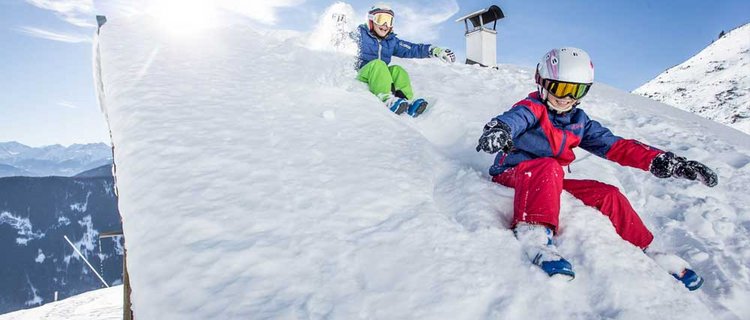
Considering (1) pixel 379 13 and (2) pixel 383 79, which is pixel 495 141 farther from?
(1) pixel 379 13

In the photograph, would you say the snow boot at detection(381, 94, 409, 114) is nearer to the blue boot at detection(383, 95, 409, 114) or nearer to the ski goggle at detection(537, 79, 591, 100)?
→ the blue boot at detection(383, 95, 409, 114)

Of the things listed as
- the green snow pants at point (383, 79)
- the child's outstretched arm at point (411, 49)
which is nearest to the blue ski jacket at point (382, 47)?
the child's outstretched arm at point (411, 49)

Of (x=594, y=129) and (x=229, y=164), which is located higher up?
(x=594, y=129)

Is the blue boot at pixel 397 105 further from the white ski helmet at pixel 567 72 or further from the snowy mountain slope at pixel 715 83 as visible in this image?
the snowy mountain slope at pixel 715 83

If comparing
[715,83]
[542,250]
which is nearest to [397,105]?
[542,250]

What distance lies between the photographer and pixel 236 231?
1.88m

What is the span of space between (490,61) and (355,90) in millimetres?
7496

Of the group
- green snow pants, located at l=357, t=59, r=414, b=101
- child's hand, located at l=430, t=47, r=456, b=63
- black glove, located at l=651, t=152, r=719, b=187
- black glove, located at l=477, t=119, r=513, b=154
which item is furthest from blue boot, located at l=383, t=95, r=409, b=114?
black glove, located at l=651, t=152, r=719, b=187

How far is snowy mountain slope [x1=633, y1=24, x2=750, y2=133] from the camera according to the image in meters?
52.9

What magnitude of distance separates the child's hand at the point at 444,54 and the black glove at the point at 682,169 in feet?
9.86

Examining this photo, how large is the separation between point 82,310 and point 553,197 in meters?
19.4

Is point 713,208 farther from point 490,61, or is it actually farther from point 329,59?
point 490,61

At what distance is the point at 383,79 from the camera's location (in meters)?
4.81

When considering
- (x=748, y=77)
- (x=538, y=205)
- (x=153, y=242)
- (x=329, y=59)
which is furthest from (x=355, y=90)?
(x=748, y=77)
